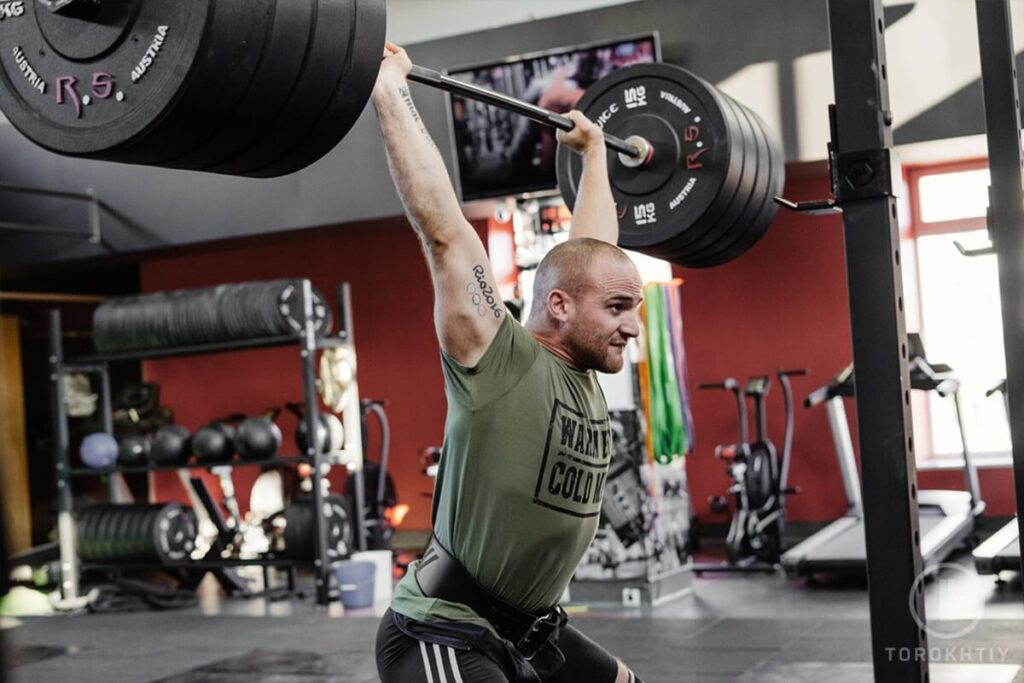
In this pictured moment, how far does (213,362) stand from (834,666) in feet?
22.2

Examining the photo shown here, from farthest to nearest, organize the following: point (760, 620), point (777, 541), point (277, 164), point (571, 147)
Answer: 1. point (777, 541)
2. point (760, 620)
3. point (571, 147)
4. point (277, 164)

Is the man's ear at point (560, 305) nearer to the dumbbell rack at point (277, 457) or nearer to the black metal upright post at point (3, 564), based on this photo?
the black metal upright post at point (3, 564)

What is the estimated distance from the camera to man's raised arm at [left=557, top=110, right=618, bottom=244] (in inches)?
110

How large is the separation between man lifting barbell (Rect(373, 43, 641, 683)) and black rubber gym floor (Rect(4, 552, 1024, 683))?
253cm

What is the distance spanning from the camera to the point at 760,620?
222 inches

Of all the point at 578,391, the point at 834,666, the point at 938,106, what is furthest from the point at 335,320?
the point at 578,391

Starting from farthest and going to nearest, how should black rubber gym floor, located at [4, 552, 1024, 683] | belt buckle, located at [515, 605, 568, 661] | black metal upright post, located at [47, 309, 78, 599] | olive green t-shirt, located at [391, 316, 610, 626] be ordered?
1. black metal upright post, located at [47, 309, 78, 599]
2. black rubber gym floor, located at [4, 552, 1024, 683]
3. belt buckle, located at [515, 605, 568, 661]
4. olive green t-shirt, located at [391, 316, 610, 626]

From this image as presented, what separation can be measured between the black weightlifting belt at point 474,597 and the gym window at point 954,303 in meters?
6.33

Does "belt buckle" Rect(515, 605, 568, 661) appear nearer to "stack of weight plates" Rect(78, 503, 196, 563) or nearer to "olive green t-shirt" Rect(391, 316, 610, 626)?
"olive green t-shirt" Rect(391, 316, 610, 626)

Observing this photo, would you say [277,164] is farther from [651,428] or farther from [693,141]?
[651,428]

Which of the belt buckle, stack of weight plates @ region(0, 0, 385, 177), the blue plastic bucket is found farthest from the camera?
the blue plastic bucket

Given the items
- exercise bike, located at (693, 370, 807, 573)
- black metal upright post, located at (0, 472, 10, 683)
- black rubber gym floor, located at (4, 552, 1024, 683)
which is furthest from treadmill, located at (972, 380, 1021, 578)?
black metal upright post, located at (0, 472, 10, 683)

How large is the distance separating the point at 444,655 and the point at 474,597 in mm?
114

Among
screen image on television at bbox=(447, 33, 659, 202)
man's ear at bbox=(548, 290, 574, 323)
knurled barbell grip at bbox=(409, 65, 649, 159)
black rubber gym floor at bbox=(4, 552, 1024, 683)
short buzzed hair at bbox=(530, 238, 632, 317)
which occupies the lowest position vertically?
black rubber gym floor at bbox=(4, 552, 1024, 683)
